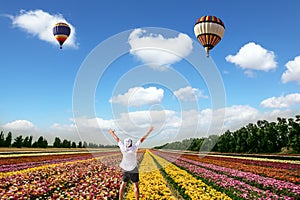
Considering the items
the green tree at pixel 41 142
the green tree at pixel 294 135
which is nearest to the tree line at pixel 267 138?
the green tree at pixel 294 135

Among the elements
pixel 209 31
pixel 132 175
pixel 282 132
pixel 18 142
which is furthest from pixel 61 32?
pixel 18 142

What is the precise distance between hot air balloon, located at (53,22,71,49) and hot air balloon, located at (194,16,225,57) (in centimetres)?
1058

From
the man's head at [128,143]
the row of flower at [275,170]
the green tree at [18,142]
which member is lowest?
the row of flower at [275,170]

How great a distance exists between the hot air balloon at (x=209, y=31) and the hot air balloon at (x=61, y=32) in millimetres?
10580

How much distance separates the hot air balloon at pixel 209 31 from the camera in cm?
1747

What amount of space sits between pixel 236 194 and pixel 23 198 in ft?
19.8

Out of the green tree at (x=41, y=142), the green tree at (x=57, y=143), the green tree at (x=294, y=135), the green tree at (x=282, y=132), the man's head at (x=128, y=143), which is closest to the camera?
the man's head at (x=128, y=143)

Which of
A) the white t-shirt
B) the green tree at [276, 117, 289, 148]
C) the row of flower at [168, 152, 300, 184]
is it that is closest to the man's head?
the white t-shirt

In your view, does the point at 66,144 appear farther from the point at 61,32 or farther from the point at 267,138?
the point at 61,32

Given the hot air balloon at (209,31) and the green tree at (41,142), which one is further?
the green tree at (41,142)

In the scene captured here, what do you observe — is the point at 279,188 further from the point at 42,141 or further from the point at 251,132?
the point at 42,141

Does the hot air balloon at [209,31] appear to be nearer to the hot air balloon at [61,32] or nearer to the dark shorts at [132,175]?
the hot air balloon at [61,32]

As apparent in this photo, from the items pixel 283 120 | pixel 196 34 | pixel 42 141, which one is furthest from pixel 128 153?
pixel 42 141

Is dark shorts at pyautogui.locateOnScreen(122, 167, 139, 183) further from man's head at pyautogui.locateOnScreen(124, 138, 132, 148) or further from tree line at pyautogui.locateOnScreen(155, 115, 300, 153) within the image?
tree line at pyautogui.locateOnScreen(155, 115, 300, 153)
